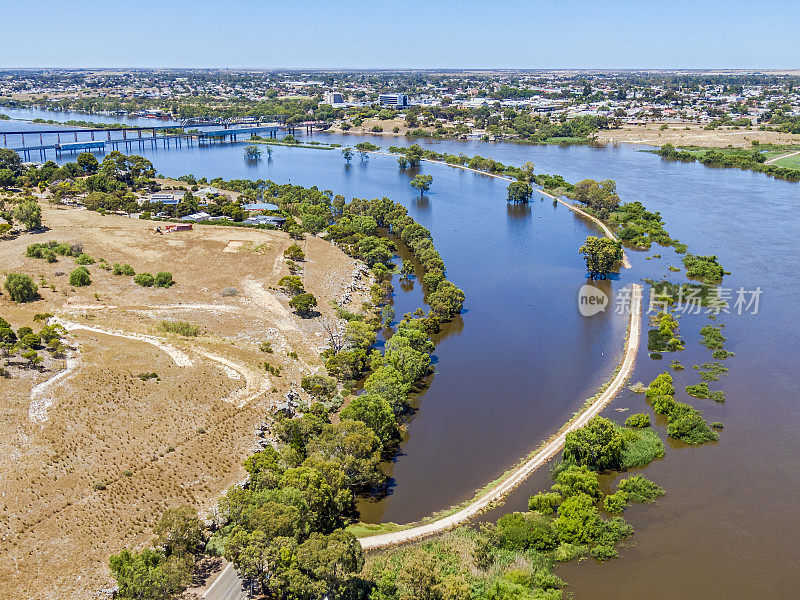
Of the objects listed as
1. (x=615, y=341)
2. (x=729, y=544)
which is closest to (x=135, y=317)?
(x=615, y=341)

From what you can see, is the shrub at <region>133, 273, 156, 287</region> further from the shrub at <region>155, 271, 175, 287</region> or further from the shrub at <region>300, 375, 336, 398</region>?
the shrub at <region>300, 375, 336, 398</region>

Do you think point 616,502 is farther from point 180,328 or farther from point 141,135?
point 141,135

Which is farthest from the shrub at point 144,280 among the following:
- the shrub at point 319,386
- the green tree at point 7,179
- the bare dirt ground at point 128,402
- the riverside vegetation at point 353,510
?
the green tree at point 7,179

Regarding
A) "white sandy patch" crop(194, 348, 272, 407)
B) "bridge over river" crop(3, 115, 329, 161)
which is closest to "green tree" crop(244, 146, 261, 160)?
"bridge over river" crop(3, 115, 329, 161)

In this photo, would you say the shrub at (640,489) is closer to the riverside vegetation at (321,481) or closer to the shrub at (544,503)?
the shrub at (544,503)

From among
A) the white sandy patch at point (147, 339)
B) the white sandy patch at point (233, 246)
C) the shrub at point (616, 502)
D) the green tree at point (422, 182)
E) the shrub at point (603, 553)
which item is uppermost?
the green tree at point (422, 182)

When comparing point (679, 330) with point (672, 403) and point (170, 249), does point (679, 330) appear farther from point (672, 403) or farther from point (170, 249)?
point (170, 249)
